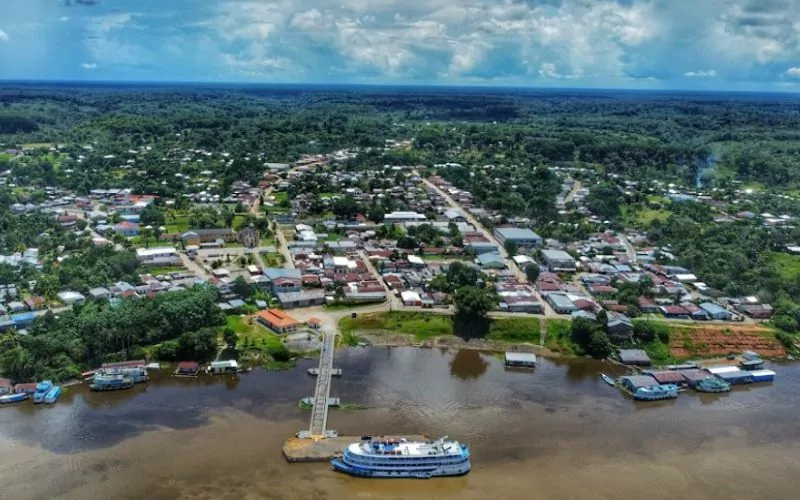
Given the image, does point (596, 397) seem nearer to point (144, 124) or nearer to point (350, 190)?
point (350, 190)

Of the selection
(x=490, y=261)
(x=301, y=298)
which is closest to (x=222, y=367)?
(x=301, y=298)

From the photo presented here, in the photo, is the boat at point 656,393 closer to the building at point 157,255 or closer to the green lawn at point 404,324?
the green lawn at point 404,324

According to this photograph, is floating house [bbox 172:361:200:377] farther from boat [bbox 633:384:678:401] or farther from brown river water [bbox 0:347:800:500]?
boat [bbox 633:384:678:401]

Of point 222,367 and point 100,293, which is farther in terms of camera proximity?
point 100,293

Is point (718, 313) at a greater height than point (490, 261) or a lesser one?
lesser

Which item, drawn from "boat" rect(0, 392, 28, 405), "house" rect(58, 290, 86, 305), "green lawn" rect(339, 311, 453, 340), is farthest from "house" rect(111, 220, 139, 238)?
"green lawn" rect(339, 311, 453, 340)

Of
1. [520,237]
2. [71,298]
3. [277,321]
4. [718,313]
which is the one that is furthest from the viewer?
[520,237]

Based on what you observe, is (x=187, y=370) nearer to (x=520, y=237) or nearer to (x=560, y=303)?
(x=560, y=303)
